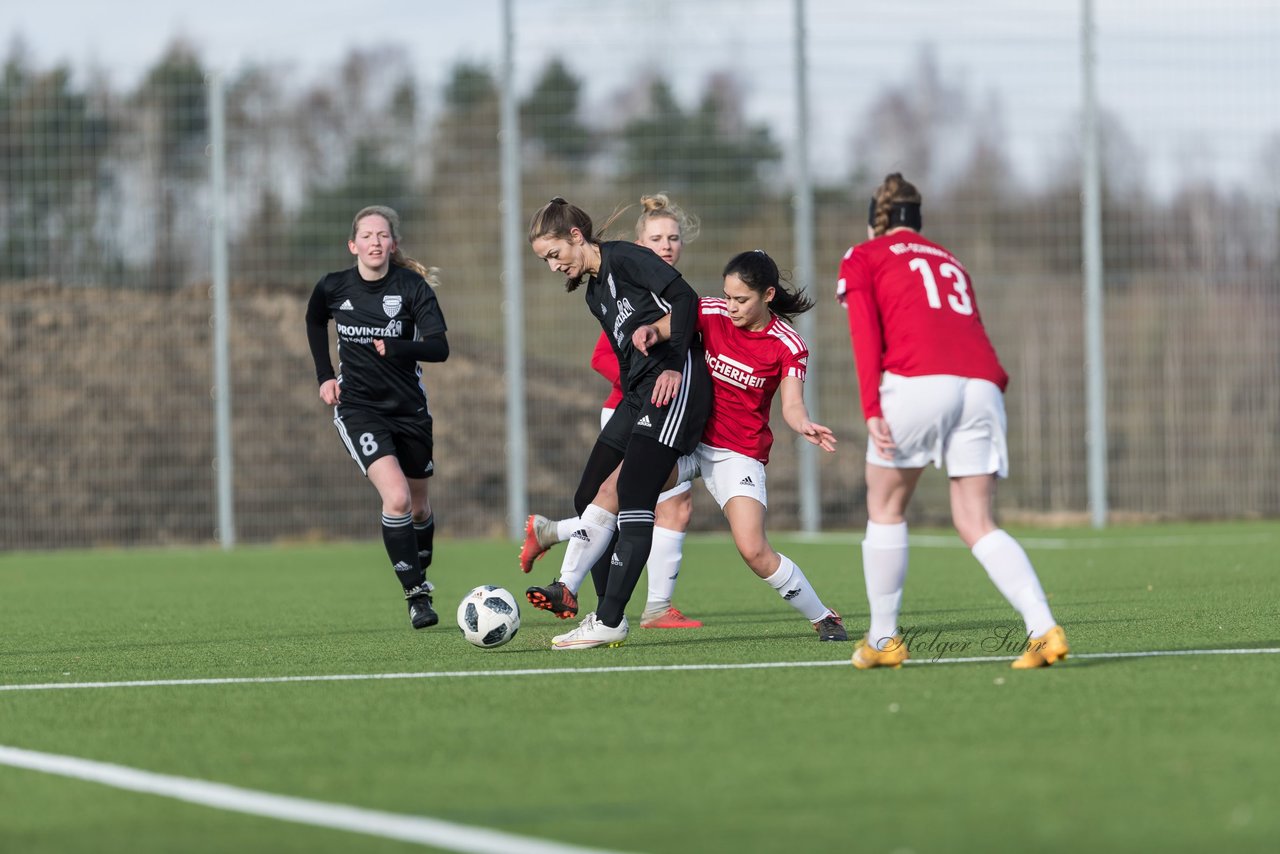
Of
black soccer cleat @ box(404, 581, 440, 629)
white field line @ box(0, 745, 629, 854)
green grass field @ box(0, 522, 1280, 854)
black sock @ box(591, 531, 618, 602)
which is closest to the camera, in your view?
white field line @ box(0, 745, 629, 854)

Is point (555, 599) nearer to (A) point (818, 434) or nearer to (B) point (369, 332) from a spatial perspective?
(A) point (818, 434)

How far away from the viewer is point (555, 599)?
24.4ft

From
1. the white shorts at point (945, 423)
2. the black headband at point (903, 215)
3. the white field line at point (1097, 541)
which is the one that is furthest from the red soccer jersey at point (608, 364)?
the white field line at point (1097, 541)

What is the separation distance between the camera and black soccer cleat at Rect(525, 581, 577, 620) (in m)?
7.34

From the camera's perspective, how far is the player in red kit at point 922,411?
605 cm

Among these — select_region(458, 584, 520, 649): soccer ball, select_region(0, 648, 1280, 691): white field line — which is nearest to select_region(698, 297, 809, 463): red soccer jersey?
select_region(458, 584, 520, 649): soccer ball

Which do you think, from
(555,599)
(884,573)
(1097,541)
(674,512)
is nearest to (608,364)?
(674,512)

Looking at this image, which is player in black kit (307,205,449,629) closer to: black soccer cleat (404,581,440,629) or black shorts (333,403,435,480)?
black shorts (333,403,435,480)

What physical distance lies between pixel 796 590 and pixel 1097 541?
27.9 ft

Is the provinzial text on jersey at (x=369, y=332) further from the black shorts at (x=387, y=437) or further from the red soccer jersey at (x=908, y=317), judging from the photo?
the red soccer jersey at (x=908, y=317)

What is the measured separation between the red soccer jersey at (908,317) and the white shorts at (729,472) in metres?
1.45

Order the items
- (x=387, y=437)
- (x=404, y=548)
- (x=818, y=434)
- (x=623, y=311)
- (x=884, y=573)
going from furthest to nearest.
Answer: (x=387, y=437) → (x=404, y=548) → (x=623, y=311) → (x=818, y=434) → (x=884, y=573)

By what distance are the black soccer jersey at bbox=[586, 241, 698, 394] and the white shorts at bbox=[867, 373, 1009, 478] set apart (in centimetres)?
131

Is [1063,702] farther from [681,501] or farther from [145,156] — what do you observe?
[145,156]
